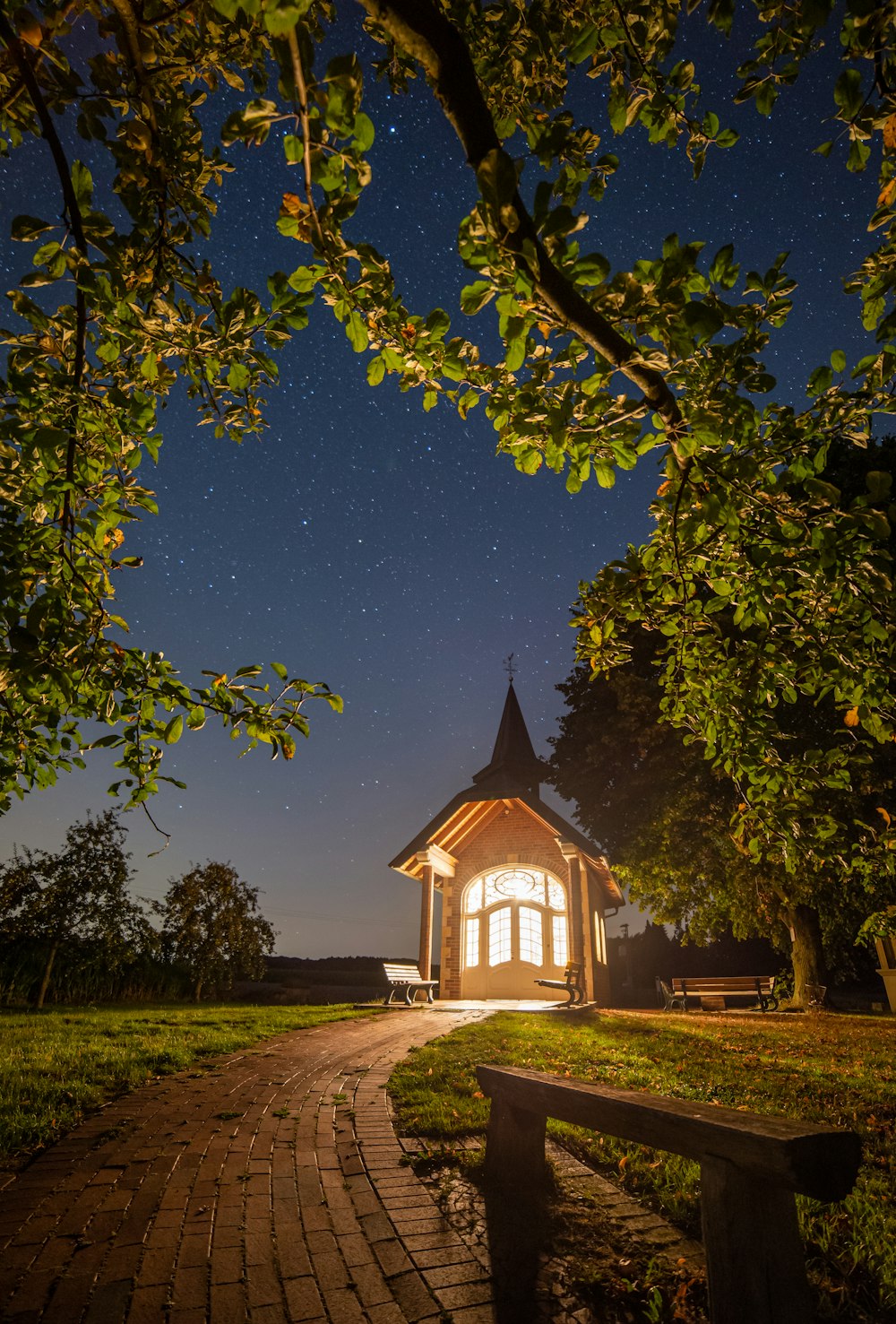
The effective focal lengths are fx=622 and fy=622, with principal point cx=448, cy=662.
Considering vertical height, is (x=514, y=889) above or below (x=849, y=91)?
below

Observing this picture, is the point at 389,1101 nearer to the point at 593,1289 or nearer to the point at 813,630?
the point at 593,1289

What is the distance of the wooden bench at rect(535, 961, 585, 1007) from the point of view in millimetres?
14422

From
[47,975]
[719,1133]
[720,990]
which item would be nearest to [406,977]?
[47,975]

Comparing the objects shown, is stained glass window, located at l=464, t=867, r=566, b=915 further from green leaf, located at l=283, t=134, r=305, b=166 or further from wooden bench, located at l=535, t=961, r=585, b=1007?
green leaf, located at l=283, t=134, r=305, b=166

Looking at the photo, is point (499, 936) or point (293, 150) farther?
point (499, 936)

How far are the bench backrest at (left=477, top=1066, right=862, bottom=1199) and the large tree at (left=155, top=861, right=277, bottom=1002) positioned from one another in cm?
1463

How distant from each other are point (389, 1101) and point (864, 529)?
552 centimetres

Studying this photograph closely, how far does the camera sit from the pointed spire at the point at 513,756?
21.2 m

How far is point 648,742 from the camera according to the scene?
16.2m

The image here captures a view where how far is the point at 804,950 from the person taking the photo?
54.4 ft

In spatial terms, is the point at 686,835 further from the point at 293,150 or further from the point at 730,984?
the point at 293,150

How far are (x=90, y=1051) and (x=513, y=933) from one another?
44.6ft

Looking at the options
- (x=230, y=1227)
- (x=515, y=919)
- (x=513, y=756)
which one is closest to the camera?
(x=230, y=1227)

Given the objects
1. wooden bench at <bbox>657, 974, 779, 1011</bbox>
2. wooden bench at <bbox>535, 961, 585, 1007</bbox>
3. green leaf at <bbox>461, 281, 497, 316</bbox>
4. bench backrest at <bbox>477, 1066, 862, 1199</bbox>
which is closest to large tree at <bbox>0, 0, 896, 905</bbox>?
green leaf at <bbox>461, 281, 497, 316</bbox>
